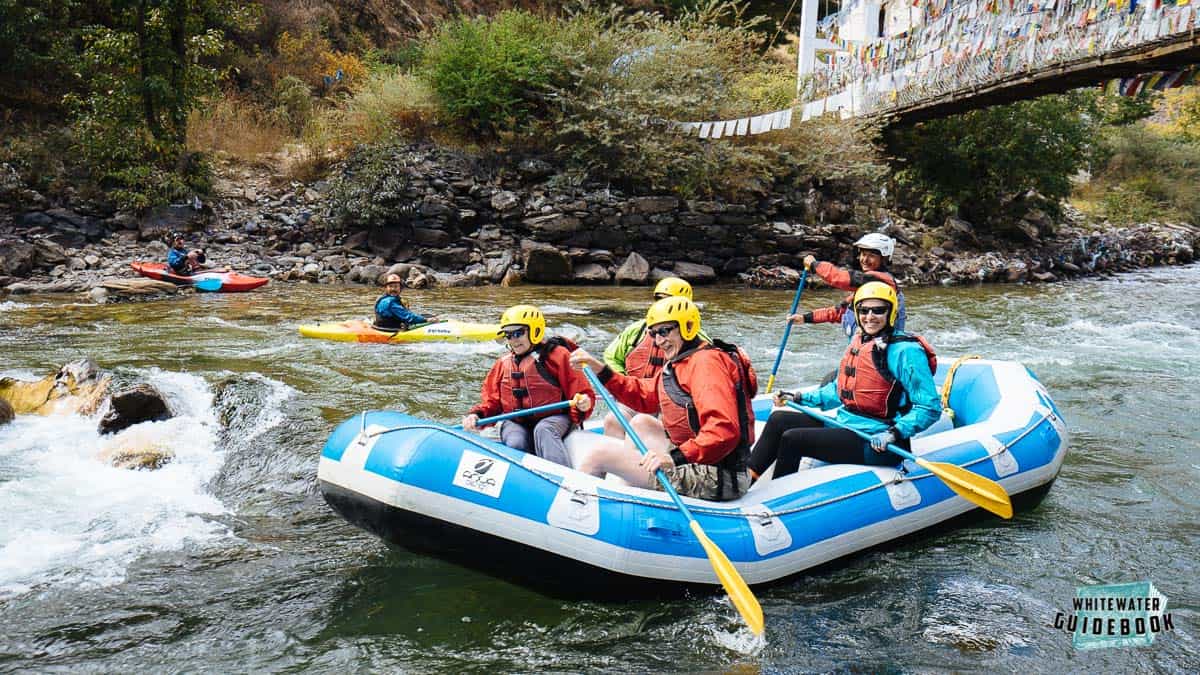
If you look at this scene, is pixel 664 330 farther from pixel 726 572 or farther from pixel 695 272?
pixel 695 272

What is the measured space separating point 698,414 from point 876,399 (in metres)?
1.08

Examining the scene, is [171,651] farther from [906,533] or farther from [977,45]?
[977,45]

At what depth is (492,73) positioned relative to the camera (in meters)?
14.9

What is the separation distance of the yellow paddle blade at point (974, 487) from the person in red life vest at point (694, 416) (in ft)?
3.02

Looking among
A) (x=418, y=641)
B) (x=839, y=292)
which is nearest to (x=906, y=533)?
(x=418, y=641)

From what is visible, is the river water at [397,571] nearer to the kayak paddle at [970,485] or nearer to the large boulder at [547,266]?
the kayak paddle at [970,485]

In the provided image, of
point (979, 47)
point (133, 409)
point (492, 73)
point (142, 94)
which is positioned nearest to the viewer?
point (133, 409)

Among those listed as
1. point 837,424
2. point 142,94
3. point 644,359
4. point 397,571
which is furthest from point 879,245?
point 142,94

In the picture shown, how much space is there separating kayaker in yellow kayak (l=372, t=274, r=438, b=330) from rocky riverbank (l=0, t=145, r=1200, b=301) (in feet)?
15.1

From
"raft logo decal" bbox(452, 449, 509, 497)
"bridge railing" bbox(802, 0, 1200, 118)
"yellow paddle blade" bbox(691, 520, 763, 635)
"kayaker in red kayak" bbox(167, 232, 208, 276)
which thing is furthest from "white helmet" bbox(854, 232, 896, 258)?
"kayaker in red kayak" bbox(167, 232, 208, 276)

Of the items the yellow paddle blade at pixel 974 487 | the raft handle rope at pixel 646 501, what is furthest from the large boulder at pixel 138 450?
the yellow paddle blade at pixel 974 487

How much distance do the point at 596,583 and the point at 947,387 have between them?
9.62ft

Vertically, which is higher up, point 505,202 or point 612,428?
point 505,202

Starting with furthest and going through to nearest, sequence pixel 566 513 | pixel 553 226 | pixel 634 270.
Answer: pixel 553 226
pixel 634 270
pixel 566 513
